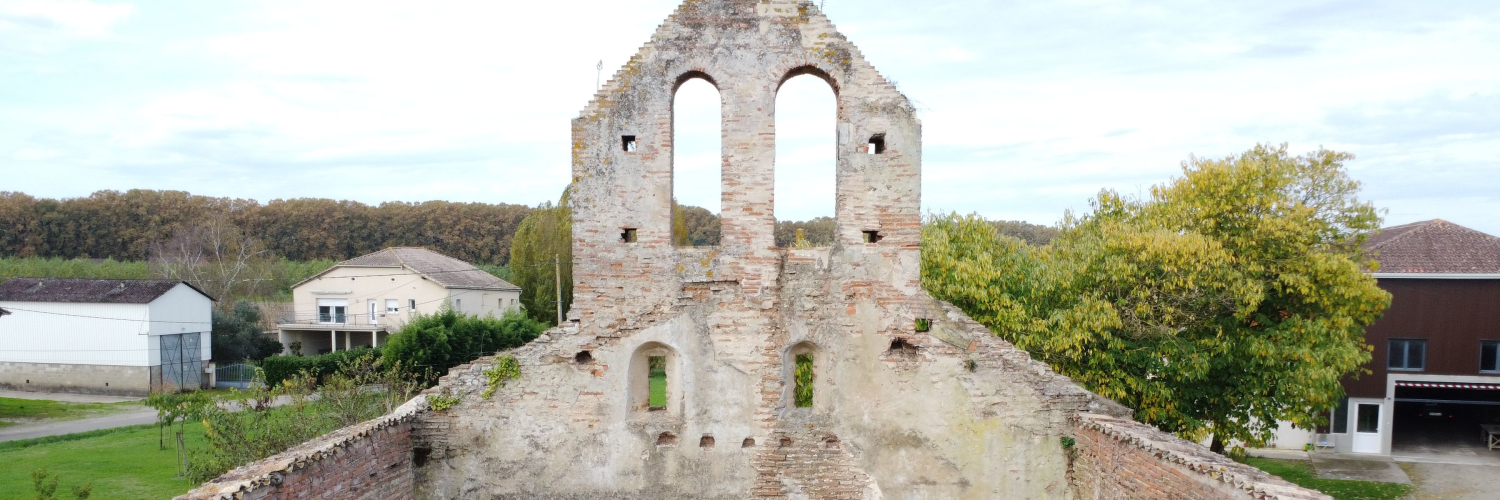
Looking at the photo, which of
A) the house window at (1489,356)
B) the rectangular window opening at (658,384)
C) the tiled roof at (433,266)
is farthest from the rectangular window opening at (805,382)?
the tiled roof at (433,266)

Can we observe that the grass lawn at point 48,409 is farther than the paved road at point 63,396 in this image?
No

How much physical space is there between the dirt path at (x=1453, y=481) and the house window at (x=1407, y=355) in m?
2.58

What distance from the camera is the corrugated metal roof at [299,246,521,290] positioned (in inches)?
1419

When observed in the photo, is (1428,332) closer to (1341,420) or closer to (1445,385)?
(1445,385)

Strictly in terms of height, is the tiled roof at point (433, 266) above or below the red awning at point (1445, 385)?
above

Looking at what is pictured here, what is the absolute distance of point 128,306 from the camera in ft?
99.2

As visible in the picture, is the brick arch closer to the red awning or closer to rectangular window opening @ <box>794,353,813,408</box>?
rectangular window opening @ <box>794,353,813,408</box>

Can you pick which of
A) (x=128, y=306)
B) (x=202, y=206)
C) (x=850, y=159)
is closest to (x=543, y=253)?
(x=128, y=306)

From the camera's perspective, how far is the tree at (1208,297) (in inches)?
562

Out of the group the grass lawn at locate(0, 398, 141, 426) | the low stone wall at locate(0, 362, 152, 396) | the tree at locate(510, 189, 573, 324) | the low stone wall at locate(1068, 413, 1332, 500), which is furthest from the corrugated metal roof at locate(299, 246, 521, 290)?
the low stone wall at locate(1068, 413, 1332, 500)

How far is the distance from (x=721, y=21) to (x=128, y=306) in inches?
1211

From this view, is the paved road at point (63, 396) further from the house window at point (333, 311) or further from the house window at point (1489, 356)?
the house window at point (1489, 356)

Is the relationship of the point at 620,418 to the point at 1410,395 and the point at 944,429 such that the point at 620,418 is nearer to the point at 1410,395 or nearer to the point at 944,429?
the point at 944,429

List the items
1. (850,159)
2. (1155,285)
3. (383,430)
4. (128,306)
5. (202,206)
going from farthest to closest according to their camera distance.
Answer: (202,206)
(128,306)
(1155,285)
(850,159)
(383,430)
